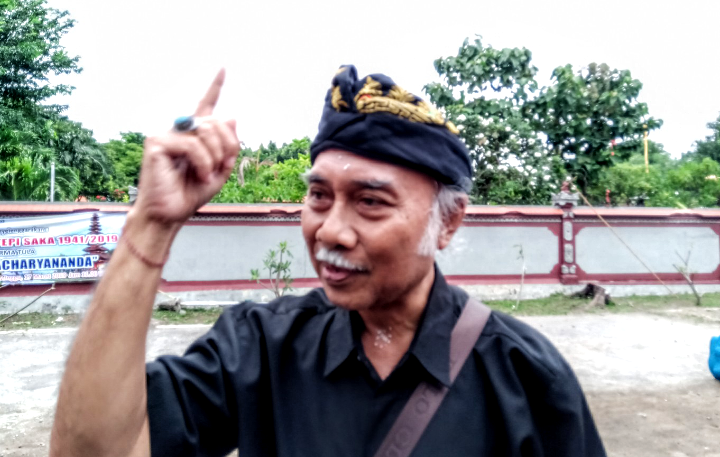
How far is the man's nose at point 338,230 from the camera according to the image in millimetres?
1211

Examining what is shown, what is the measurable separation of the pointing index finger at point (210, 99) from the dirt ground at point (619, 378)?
6.16ft

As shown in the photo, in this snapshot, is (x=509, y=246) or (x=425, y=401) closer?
(x=425, y=401)

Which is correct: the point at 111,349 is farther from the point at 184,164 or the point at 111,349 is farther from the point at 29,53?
the point at 29,53

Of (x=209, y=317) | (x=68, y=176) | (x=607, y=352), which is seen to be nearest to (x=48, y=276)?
(x=209, y=317)

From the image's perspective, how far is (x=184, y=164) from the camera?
1000 mm

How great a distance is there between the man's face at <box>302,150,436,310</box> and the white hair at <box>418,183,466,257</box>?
0.08ft

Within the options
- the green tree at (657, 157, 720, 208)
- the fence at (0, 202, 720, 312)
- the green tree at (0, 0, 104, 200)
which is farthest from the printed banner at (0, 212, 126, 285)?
→ the green tree at (657, 157, 720, 208)

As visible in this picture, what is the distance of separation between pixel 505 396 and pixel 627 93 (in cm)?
1395

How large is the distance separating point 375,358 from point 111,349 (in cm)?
63

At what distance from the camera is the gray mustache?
123 centimetres

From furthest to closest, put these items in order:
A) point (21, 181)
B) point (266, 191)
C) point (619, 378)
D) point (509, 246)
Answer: point (509, 246), point (266, 191), point (21, 181), point (619, 378)

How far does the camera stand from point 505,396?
1.27 meters

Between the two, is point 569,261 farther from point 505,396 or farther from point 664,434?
point 505,396

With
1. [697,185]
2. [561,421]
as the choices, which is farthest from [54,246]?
[697,185]
